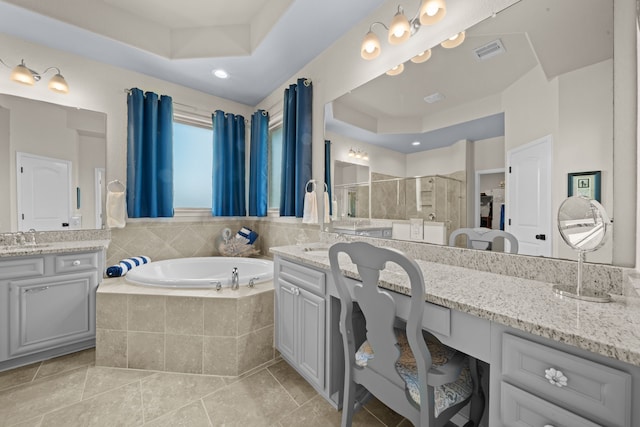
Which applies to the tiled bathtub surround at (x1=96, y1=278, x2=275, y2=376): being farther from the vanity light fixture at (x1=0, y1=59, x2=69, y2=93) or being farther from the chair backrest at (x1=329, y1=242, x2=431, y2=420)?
the vanity light fixture at (x1=0, y1=59, x2=69, y2=93)

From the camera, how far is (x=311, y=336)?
157 cm

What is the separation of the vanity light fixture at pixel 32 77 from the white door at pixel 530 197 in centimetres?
328

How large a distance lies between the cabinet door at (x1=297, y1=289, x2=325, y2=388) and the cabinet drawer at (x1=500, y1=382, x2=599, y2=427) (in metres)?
0.89

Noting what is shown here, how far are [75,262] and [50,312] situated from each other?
1.24 ft

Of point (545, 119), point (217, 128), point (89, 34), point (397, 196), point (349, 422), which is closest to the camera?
point (545, 119)

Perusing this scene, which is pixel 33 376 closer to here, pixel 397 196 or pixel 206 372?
pixel 206 372

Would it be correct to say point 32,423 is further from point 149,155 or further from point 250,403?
point 149,155

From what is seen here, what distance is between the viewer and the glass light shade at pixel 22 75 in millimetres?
1970

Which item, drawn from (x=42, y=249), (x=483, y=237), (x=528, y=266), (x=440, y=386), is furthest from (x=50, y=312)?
(x=528, y=266)

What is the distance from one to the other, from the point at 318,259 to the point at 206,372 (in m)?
1.17

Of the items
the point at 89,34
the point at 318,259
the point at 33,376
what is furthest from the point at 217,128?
the point at 33,376

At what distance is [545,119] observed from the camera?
3.60 feet

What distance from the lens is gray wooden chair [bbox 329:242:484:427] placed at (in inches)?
34.8

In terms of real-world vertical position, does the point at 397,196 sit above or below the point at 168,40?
below
